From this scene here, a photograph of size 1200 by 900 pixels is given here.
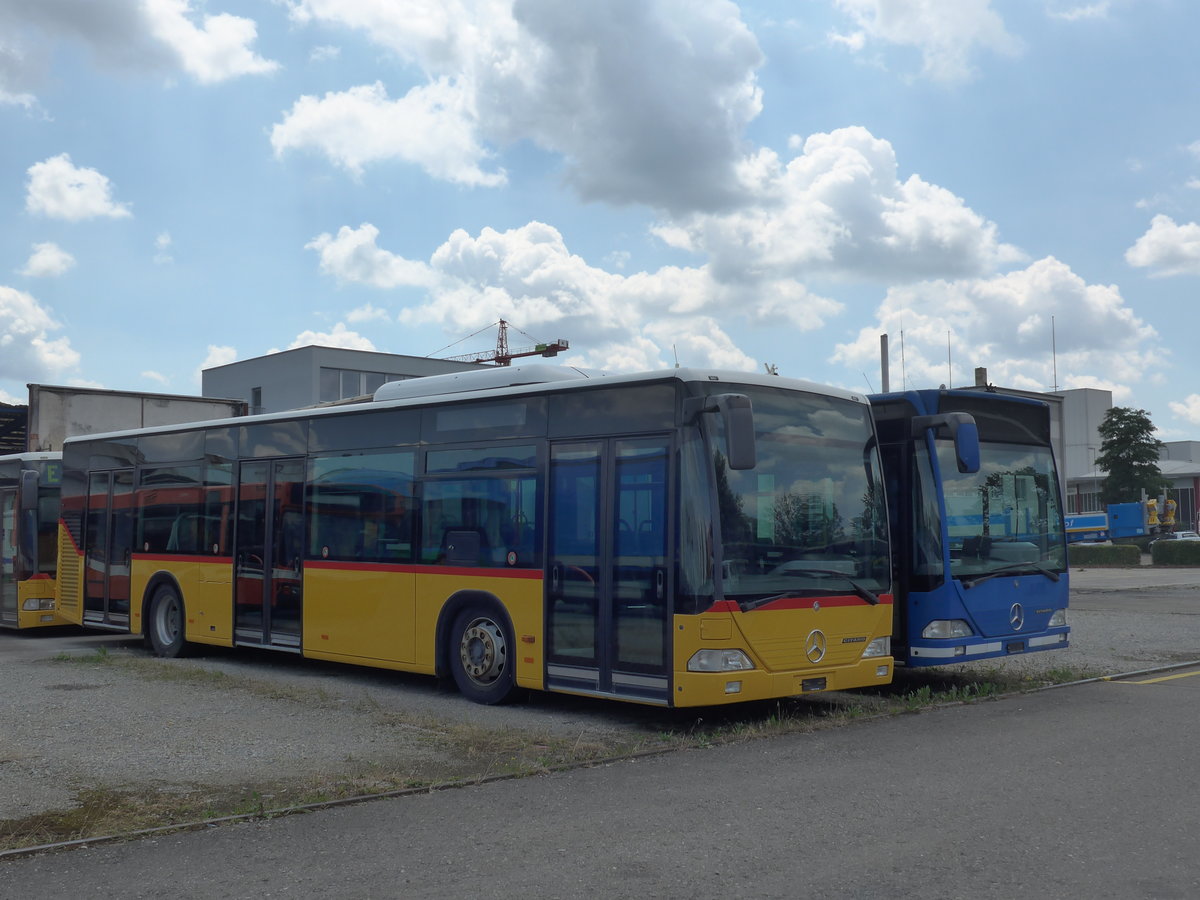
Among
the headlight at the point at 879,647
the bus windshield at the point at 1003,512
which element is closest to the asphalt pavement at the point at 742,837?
the headlight at the point at 879,647

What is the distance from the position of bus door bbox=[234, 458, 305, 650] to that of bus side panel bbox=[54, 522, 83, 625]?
4.37m

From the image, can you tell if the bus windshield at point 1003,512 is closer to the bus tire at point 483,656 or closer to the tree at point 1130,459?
the bus tire at point 483,656

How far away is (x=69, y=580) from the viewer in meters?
17.8

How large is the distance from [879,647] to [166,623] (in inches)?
381

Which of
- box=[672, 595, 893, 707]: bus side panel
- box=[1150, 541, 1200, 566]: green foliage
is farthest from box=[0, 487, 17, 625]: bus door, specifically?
box=[1150, 541, 1200, 566]: green foliage

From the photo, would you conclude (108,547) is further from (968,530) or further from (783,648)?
(968,530)

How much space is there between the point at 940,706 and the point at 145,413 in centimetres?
1858

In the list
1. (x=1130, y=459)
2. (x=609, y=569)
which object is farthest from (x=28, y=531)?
(x=1130, y=459)

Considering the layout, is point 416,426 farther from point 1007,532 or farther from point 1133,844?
point 1133,844

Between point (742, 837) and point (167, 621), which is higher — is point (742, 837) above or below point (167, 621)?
below

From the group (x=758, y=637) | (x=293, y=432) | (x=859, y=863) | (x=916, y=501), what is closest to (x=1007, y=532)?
(x=916, y=501)

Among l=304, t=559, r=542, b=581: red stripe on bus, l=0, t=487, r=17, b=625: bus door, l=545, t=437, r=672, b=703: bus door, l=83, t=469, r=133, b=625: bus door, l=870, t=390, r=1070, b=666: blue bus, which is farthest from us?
l=0, t=487, r=17, b=625: bus door

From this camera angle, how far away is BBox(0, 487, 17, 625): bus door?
62.8 ft

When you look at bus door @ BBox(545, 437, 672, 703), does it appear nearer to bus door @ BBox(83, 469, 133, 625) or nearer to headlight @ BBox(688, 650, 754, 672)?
headlight @ BBox(688, 650, 754, 672)
